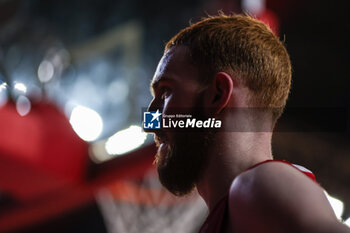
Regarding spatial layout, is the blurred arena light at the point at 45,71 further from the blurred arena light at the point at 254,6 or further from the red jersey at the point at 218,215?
the red jersey at the point at 218,215

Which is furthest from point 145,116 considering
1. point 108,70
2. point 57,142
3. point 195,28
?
point 108,70

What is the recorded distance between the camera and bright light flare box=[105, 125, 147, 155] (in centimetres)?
362

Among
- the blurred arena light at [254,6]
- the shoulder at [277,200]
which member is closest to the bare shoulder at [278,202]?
the shoulder at [277,200]

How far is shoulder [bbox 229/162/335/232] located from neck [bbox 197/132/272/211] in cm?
A: 19

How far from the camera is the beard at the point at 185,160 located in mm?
1312

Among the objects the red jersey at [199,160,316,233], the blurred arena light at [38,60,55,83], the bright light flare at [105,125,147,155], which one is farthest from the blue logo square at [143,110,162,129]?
the blurred arena light at [38,60,55,83]

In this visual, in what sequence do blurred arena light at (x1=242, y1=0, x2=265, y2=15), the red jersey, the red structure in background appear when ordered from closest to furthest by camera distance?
the red jersey < the red structure in background < blurred arena light at (x1=242, y1=0, x2=265, y2=15)

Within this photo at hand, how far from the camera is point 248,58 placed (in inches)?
49.9

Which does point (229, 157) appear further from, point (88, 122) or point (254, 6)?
point (88, 122)

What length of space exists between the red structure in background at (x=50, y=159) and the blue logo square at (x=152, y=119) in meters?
1.90

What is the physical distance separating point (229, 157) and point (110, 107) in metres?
4.37

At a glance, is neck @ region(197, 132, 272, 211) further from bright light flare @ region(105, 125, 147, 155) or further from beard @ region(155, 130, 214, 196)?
bright light flare @ region(105, 125, 147, 155)

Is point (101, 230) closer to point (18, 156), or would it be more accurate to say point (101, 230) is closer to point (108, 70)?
point (108, 70)

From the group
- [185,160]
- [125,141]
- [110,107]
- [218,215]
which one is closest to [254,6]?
[125,141]
